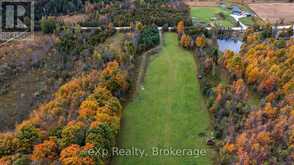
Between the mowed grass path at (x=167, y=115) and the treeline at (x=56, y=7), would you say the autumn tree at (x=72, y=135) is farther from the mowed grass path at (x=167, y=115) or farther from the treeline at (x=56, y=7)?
the treeline at (x=56, y=7)

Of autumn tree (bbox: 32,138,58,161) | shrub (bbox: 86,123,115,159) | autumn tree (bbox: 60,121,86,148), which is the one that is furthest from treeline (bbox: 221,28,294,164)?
autumn tree (bbox: 32,138,58,161)

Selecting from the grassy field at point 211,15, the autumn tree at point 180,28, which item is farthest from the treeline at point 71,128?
the grassy field at point 211,15

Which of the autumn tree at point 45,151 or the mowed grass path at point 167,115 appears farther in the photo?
the mowed grass path at point 167,115

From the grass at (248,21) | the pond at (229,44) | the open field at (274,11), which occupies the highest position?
the open field at (274,11)

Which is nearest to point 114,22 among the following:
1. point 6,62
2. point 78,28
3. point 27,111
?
point 78,28

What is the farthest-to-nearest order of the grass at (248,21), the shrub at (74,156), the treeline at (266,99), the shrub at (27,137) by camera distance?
the grass at (248,21)
the treeline at (266,99)
the shrub at (27,137)
the shrub at (74,156)

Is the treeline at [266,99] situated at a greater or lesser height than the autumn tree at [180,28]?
lesser

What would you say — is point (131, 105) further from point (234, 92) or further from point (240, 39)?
point (240, 39)
